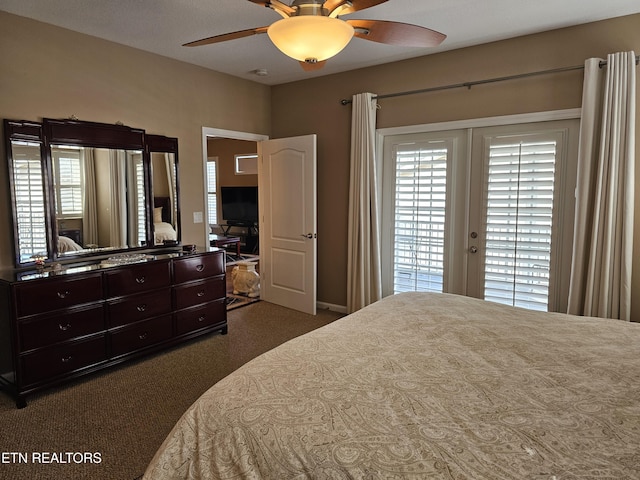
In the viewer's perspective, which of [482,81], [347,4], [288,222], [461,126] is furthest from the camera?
[288,222]

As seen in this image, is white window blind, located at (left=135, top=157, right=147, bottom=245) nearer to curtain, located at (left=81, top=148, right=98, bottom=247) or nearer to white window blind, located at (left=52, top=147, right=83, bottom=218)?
curtain, located at (left=81, top=148, right=98, bottom=247)

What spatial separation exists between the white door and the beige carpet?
1.08m

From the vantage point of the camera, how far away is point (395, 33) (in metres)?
2.29

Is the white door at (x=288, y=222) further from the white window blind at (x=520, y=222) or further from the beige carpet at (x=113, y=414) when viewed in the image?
the white window blind at (x=520, y=222)

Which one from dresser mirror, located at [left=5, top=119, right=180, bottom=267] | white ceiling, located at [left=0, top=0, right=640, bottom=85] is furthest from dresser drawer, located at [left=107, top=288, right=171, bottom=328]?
white ceiling, located at [left=0, top=0, right=640, bottom=85]

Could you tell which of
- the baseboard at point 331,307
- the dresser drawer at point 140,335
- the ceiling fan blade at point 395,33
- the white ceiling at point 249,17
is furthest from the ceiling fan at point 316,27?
the baseboard at point 331,307

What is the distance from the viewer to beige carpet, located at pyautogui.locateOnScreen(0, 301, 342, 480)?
223cm

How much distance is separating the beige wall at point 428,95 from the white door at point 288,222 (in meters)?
0.28

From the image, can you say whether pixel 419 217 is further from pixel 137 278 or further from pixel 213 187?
pixel 213 187

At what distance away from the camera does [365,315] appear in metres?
2.34

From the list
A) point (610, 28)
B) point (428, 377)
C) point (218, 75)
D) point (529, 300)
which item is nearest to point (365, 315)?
point (428, 377)

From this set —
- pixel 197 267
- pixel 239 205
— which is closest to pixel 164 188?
pixel 197 267

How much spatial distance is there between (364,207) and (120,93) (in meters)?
2.55

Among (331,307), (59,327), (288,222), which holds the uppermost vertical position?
(288,222)
